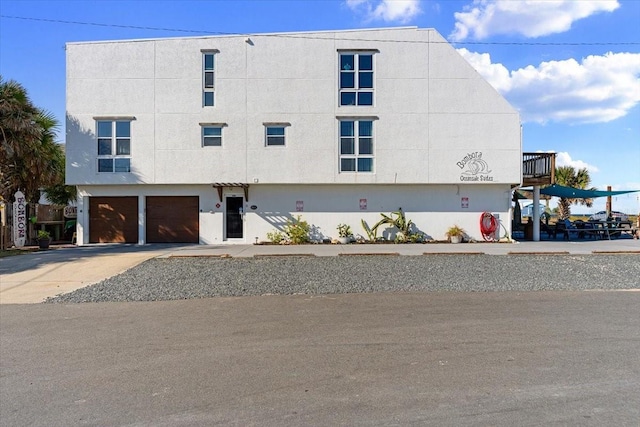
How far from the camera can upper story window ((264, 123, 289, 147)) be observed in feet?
69.4

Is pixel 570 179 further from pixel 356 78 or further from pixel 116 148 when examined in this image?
pixel 116 148

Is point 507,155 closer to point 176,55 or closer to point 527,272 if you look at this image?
point 527,272

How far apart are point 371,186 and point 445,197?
3.56 meters

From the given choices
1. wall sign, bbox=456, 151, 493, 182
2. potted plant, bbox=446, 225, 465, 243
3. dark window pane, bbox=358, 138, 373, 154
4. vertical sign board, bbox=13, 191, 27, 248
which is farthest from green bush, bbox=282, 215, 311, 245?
vertical sign board, bbox=13, 191, 27, 248

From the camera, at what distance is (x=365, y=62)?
21.6m

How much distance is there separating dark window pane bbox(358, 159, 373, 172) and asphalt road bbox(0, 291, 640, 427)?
526 inches

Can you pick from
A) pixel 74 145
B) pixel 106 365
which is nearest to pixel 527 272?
pixel 106 365

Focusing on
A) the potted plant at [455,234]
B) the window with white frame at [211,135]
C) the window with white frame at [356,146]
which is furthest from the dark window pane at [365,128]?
the window with white frame at [211,135]

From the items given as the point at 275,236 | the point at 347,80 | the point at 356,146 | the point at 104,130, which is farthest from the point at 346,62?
the point at 104,130

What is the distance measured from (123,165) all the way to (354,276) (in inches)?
565

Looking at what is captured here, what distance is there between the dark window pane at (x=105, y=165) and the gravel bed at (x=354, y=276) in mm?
8857

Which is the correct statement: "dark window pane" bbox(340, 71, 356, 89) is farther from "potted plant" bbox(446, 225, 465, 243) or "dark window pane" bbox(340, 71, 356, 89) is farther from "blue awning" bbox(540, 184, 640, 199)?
"blue awning" bbox(540, 184, 640, 199)

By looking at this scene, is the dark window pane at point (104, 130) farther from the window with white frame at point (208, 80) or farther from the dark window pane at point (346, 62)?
the dark window pane at point (346, 62)

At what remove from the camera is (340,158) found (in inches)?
836
